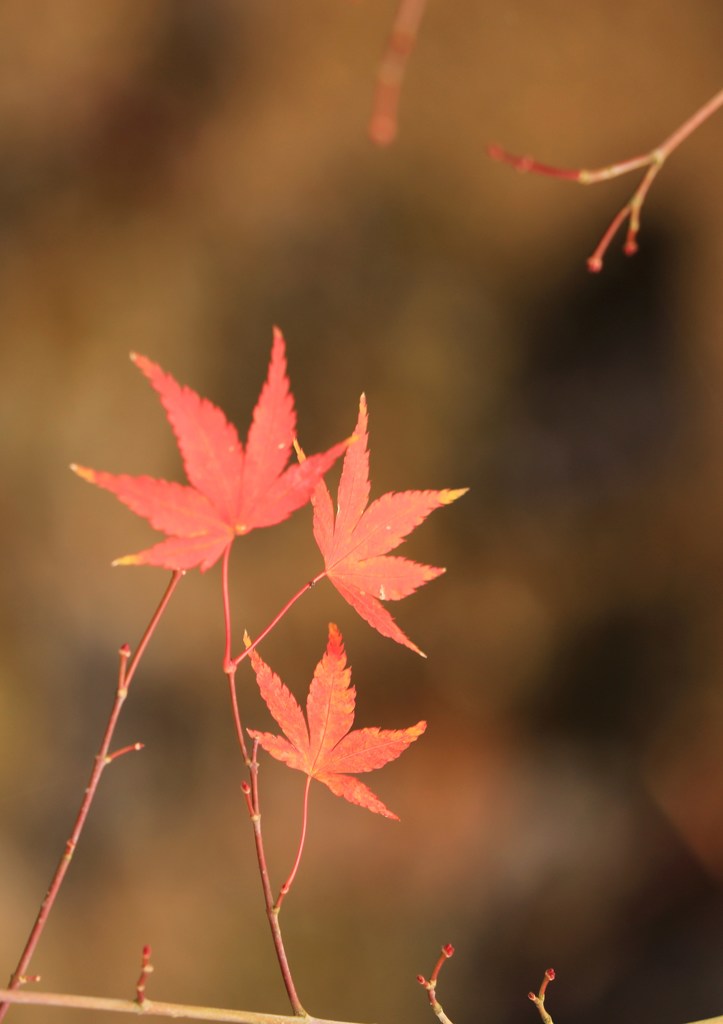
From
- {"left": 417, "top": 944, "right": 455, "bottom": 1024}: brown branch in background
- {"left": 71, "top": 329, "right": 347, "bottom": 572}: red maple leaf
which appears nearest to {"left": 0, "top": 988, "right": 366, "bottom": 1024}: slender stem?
{"left": 417, "top": 944, "right": 455, "bottom": 1024}: brown branch in background

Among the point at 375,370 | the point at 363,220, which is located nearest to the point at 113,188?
the point at 363,220

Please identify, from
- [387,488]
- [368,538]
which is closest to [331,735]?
[368,538]

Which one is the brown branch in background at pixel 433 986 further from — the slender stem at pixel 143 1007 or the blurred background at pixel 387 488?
the blurred background at pixel 387 488

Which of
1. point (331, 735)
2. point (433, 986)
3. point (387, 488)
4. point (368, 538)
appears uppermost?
point (387, 488)

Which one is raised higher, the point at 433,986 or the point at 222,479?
the point at 222,479

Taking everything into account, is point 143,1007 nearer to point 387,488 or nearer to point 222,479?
point 222,479

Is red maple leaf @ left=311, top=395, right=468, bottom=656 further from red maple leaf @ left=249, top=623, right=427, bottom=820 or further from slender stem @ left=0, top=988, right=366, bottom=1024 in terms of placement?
slender stem @ left=0, top=988, right=366, bottom=1024

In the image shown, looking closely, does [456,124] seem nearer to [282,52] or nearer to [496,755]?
[282,52]
